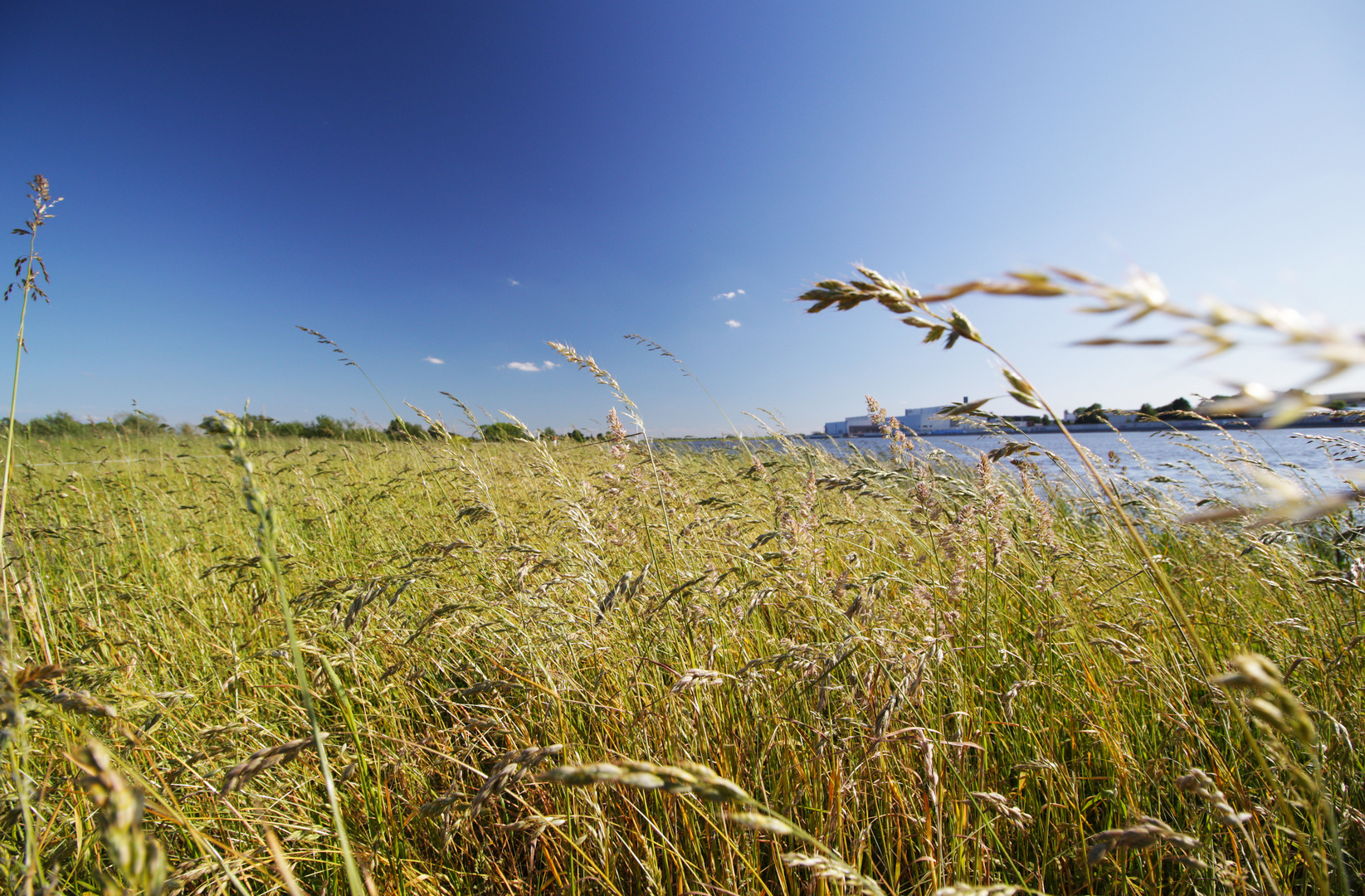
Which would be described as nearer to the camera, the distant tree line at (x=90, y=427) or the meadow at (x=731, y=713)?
the meadow at (x=731, y=713)

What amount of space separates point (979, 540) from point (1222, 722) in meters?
0.93

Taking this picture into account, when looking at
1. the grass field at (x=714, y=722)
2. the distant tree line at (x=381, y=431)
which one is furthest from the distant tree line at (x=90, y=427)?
the grass field at (x=714, y=722)

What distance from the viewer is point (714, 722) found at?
1619mm

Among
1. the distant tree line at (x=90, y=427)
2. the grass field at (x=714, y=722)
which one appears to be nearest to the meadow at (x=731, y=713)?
the grass field at (x=714, y=722)

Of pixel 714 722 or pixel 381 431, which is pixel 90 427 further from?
pixel 714 722

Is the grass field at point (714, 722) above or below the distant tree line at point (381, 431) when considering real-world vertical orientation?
below

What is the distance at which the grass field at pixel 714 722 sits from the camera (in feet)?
3.97

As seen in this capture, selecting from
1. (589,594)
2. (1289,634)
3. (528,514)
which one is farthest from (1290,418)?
(528,514)

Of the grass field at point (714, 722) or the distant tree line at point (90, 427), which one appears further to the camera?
the distant tree line at point (90, 427)

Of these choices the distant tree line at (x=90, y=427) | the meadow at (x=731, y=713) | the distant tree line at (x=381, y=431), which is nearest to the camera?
the meadow at (x=731, y=713)

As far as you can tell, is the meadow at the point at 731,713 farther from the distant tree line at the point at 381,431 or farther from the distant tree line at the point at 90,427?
the distant tree line at the point at 90,427

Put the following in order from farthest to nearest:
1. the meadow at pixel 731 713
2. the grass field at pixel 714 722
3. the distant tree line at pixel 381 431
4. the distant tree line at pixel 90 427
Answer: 1. the distant tree line at pixel 90 427
2. the distant tree line at pixel 381 431
3. the grass field at pixel 714 722
4. the meadow at pixel 731 713

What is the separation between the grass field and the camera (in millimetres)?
1210

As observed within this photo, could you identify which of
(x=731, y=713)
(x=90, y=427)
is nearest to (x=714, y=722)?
(x=731, y=713)
